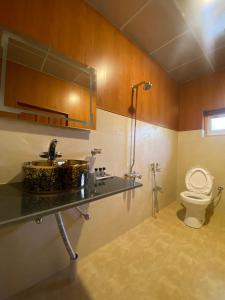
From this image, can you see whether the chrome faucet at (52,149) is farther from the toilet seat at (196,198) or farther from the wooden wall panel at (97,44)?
the toilet seat at (196,198)

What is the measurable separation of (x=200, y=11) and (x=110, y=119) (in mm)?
1367

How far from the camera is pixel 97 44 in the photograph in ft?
4.76

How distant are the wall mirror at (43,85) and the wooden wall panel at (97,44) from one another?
0.09m

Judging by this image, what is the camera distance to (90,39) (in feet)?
4.58

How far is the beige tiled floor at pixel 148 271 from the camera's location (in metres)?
1.04

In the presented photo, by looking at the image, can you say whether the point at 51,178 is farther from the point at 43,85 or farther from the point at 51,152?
the point at 43,85

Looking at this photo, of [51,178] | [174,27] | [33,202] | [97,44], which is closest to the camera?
[33,202]

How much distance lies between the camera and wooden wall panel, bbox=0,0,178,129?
3.43ft

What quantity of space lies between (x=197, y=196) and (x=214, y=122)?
1333 mm

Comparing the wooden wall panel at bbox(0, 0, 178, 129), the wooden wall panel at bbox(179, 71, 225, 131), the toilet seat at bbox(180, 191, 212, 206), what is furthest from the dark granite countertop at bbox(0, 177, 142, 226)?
the wooden wall panel at bbox(179, 71, 225, 131)

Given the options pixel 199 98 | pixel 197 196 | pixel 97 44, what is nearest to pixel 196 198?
pixel 197 196

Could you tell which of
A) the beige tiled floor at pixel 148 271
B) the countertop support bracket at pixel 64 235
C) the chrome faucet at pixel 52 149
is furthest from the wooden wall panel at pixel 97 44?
the beige tiled floor at pixel 148 271

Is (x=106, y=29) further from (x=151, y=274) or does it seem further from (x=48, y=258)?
(x=151, y=274)

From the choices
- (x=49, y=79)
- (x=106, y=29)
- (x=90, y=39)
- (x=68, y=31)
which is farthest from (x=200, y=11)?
(x=49, y=79)
